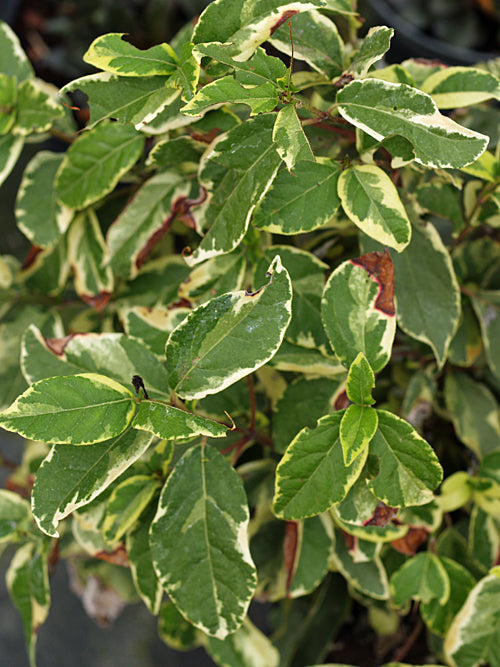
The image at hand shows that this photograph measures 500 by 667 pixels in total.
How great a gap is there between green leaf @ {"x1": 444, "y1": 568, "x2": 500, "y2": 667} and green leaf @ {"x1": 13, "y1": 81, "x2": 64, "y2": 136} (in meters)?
0.73

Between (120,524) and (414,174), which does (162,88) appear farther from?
(120,524)

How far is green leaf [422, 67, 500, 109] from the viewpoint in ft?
2.16

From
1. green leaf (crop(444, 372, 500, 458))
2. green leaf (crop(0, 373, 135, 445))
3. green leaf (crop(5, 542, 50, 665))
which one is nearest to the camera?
green leaf (crop(0, 373, 135, 445))

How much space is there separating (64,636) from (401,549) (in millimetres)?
1018

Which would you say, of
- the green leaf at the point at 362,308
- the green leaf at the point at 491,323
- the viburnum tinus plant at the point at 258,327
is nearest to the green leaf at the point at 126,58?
the viburnum tinus plant at the point at 258,327

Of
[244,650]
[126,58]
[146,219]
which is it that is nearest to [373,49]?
[126,58]

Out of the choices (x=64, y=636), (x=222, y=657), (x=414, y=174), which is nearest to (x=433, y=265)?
(x=414, y=174)

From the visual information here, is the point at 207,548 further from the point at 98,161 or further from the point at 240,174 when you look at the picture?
the point at 98,161

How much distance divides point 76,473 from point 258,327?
0.65 feet

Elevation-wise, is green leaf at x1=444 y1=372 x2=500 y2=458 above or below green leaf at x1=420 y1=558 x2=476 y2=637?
above

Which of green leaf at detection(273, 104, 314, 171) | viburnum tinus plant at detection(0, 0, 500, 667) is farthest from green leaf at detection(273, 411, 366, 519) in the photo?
green leaf at detection(273, 104, 314, 171)

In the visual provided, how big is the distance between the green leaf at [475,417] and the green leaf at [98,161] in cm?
53

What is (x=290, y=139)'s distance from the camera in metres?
0.51

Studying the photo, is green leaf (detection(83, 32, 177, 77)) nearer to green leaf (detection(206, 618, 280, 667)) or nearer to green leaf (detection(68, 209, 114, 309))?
green leaf (detection(68, 209, 114, 309))
